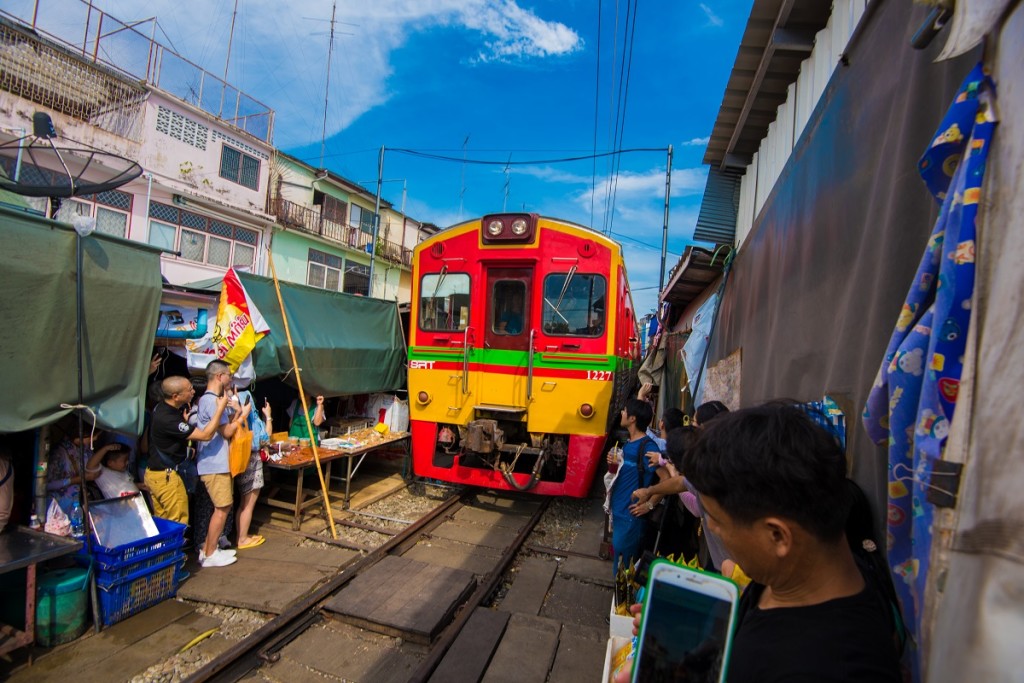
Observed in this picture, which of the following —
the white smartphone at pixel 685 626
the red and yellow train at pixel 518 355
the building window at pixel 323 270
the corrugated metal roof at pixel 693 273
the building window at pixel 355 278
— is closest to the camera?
the white smartphone at pixel 685 626

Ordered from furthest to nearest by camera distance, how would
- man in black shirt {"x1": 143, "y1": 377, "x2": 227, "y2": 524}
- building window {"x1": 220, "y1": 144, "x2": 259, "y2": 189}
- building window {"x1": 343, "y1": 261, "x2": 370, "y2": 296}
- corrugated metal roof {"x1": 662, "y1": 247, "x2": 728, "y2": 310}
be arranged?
building window {"x1": 343, "y1": 261, "x2": 370, "y2": 296} → building window {"x1": 220, "y1": 144, "x2": 259, "y2": 189} → corrugated metal roof {"x1": 662, "y1": 247, "x2": 728, "y2": 310} → man in black shirt {"x1": 143, "y1": 377, "x2": 227, "y2": 524}

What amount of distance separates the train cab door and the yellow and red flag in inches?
98.9

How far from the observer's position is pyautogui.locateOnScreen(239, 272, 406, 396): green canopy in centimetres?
597

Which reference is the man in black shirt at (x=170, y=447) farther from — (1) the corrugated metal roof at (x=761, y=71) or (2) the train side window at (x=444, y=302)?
(1) the corrugated metal roof at (x=761, y=71)

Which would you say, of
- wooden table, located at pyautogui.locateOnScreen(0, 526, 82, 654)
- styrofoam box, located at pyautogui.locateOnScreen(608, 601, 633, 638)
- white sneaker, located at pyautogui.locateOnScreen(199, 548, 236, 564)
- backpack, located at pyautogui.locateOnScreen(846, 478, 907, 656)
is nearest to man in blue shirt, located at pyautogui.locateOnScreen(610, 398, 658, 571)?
styrofoam box, located at pyautogui.locateOnScreen(608, 601, 633, 638)

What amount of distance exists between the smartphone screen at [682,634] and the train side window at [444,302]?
5.20 m

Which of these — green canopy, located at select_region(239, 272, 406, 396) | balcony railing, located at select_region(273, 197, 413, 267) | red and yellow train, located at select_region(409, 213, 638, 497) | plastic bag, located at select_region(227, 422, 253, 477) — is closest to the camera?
plastic bag, located at select_region(227, 422, 253, 477)

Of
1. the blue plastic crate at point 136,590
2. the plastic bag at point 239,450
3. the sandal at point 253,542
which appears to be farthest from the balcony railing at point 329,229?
the blue plastic crate at point 136,590

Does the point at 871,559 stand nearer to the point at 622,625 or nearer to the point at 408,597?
the point at 622,625

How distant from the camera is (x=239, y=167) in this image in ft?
52.2

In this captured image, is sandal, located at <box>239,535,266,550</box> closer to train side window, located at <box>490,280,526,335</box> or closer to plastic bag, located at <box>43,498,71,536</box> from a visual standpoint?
plastic bag, located at <box>43,498,71,536</box>

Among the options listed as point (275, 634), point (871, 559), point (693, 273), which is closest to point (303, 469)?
point (275, 634)

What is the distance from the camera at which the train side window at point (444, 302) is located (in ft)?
20.7

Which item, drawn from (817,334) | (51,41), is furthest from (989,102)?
(51,41)
